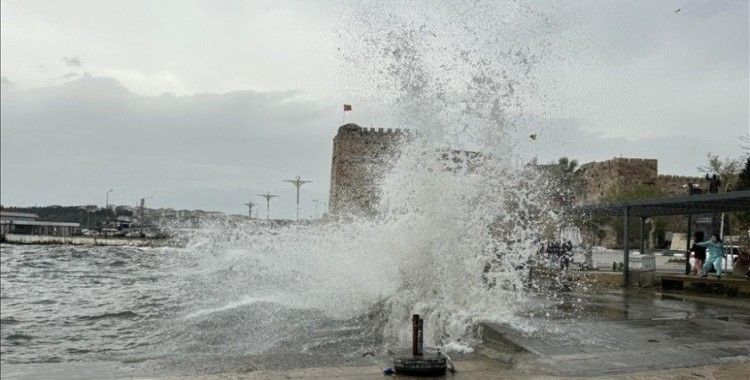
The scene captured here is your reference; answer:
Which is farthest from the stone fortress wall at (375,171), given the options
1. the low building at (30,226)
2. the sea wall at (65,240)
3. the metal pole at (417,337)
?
the metal pole at (417,337)

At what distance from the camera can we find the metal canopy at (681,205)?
13.0m

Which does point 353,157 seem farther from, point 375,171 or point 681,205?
point 681,205

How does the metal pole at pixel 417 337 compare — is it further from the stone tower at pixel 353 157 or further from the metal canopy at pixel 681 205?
the stone tower at pixel 353 157

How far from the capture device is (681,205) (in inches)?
602

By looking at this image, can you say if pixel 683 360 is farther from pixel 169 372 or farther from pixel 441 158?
pixel 441 158

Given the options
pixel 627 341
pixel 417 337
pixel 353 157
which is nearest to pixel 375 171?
pixel 353 157

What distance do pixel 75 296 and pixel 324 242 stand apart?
803cm

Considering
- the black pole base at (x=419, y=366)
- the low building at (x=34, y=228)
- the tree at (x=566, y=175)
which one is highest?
the tree at (x=566, y=175)

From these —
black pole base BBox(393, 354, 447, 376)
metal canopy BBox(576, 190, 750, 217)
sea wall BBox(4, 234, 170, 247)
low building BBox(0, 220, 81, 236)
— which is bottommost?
sea wall BBox(4, 234, 170, 247)

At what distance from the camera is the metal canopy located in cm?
1305

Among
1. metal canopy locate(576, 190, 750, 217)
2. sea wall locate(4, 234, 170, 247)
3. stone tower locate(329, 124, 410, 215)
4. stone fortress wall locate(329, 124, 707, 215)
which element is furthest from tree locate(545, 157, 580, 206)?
sea wall locate(4, 234, 170, 247)

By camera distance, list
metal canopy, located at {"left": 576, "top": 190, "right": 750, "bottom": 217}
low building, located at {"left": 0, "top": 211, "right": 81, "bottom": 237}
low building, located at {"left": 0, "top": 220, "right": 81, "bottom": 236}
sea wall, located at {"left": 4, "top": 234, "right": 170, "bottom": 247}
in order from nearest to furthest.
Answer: metal canopy, located at {"left": 576, "top": 190, "right": 750, "bottom": 217}
low building, located at {"left": 0, "top": 211, "right": 81, "bottom": 237}
low building, located at {"left": 0, "top": 220, "right": 81, "bottom": 236}
sea wall, located at {"left": 4, "top": 234, "right": 170, "bottom": 247}

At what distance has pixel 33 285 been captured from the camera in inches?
904

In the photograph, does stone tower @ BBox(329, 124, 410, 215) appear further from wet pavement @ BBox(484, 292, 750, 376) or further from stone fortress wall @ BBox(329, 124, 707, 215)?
wet pavement @ BBox(484, 292, 750, 376)
